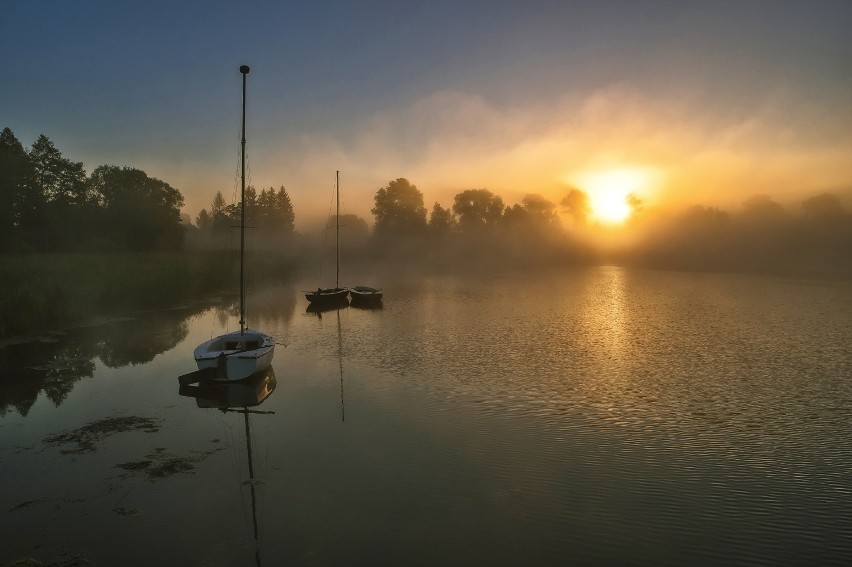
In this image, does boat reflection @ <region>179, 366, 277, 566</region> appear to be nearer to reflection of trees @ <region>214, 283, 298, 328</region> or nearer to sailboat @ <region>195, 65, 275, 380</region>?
sailboat @ <region>195, 65, 275, 380</region>

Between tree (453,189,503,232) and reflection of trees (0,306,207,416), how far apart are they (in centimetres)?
13755

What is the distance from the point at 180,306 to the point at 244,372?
32006 mm

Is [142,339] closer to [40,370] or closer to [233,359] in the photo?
[40,370]

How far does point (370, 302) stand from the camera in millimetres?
55344

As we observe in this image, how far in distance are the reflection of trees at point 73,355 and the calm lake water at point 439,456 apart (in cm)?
22

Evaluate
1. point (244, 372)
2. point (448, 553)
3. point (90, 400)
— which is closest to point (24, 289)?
point (90, 400)

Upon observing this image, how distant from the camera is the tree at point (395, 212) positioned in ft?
524

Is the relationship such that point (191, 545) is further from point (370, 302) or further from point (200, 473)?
point (370, 302)

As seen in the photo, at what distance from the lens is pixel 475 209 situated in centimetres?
17300

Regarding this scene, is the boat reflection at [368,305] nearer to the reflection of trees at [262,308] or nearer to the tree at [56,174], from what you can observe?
the reflection of trees at [262,308]

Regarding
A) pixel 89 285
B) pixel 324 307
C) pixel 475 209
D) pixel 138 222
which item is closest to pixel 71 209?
pixel 138 222

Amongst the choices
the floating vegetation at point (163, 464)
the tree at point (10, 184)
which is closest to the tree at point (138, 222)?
the tree at point (10, 184)

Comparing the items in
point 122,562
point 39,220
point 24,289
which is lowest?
point 122,562

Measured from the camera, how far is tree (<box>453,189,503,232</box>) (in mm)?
172625
